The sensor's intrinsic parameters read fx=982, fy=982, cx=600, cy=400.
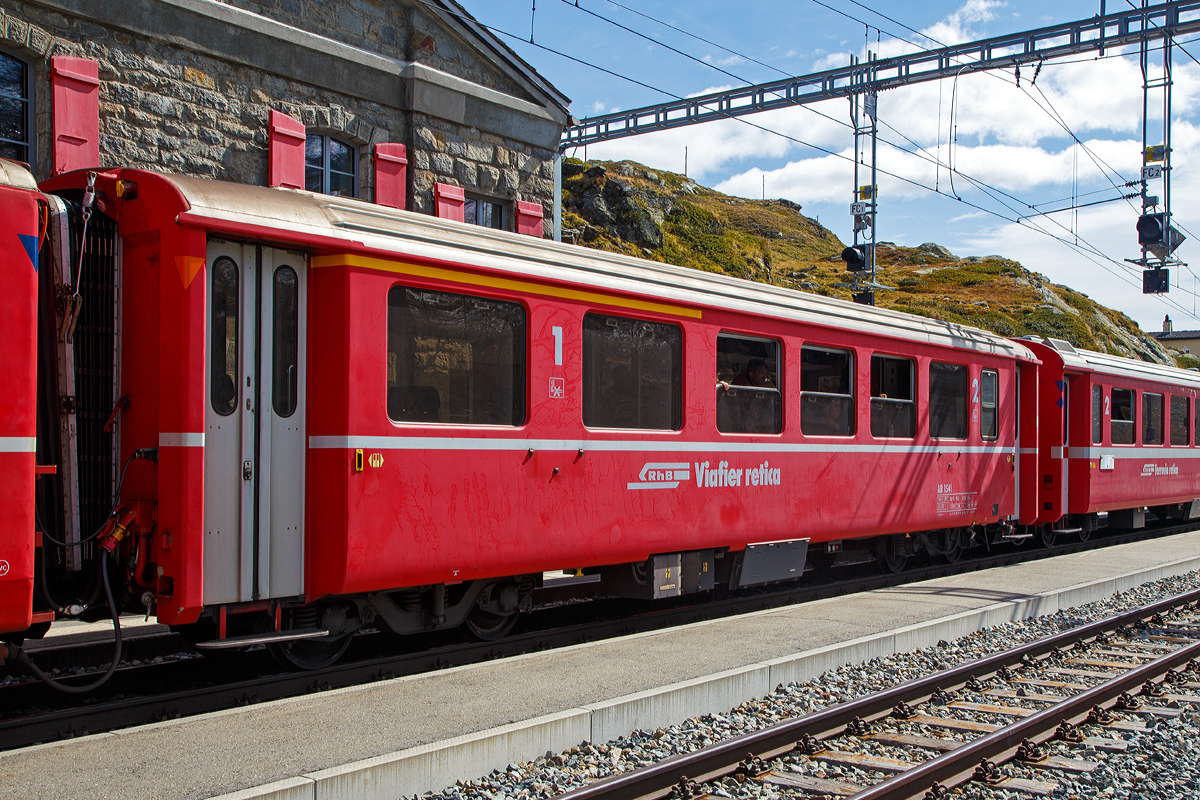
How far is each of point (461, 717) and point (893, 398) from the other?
700 centimetres

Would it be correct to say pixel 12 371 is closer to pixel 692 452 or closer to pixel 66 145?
pixel 692 452

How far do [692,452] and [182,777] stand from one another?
197 inches

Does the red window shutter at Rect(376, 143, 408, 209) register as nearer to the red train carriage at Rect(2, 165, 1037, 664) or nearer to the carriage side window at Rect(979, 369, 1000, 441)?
the red train carriage at Rect(2, 165, 1037, 664)

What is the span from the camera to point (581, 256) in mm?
7648

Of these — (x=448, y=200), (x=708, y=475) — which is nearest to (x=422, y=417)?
(x=708, y=475)

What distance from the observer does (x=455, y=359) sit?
6.69 meters

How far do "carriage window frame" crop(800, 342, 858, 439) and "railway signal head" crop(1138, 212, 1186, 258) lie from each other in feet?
32.0

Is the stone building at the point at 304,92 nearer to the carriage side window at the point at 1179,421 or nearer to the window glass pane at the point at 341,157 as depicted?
the window glass pane at the point at 341,157

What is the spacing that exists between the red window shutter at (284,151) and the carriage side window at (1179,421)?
1568cm

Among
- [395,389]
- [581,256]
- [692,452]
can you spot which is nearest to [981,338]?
[692,452]

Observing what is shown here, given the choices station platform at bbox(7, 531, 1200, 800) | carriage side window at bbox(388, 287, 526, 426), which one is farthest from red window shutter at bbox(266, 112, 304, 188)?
station platform at bbox(7, 531, 1200, 800)

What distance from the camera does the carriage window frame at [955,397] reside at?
1134 centimetres

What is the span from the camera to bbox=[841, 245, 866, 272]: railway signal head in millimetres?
18203

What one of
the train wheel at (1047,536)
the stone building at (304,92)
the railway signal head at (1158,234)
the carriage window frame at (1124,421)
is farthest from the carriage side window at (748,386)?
the railway signal head at (1158,234)
